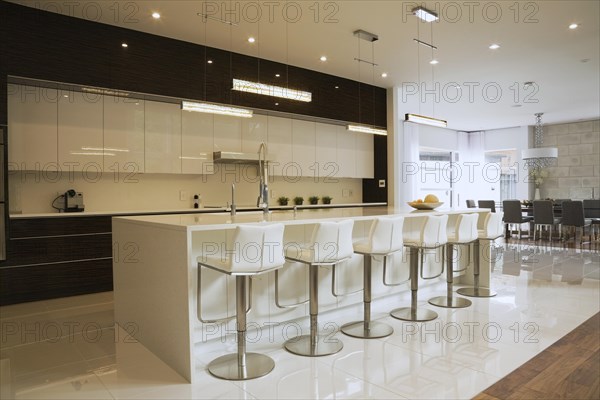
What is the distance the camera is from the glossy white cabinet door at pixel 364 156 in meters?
7.41

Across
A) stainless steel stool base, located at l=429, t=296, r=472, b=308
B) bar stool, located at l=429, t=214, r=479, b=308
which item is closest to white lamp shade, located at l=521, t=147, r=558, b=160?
bar stool, located at l=429, t=214, r=479, b=308

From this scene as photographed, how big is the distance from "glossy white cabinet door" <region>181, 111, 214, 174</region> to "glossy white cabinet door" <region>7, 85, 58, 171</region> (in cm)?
147

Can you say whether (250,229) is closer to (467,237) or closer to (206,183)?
(467,237)

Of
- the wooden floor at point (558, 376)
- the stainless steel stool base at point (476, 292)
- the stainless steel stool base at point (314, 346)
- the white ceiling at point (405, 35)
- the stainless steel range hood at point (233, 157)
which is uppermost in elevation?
the white ceiling at point (405, 35)

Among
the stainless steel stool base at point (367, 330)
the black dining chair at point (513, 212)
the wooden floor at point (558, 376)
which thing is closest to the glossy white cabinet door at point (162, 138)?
the stainless steel stool base at point (367, 330)

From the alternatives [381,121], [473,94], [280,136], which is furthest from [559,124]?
[280,136]

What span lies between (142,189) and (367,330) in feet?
11.5

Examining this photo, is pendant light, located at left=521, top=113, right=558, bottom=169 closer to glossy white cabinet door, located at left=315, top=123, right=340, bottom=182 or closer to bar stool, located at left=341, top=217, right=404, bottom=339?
glossy white cabinet door, located at left=315, top=123, right=340, bottom=182

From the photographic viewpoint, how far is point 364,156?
750cm

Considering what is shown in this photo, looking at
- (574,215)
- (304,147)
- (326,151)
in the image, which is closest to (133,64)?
(304,147)

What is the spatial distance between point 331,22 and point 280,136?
2.13 m

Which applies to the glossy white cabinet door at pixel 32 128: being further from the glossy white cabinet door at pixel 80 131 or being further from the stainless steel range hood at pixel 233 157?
Answer: the stainless steel range hood at pixel 233 157

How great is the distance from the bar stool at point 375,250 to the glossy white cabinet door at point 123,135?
3080 millimetres

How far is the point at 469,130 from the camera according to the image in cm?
1273
